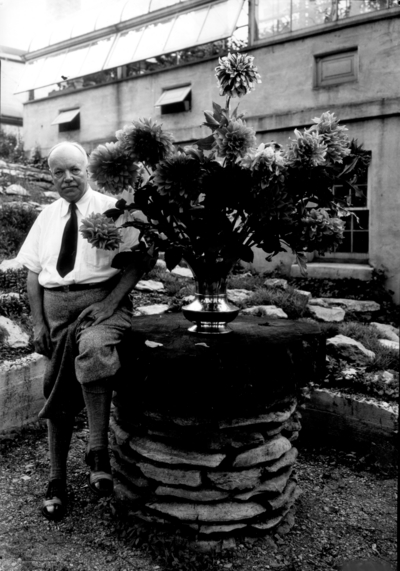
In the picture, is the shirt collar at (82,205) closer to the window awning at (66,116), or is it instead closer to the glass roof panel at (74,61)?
the window awning at (66,116)

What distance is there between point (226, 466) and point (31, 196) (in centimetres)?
683

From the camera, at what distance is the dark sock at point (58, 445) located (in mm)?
2850

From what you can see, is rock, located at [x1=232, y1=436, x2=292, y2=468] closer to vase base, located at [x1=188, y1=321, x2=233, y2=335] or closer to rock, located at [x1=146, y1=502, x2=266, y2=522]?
rock, located at [x1=146, y1=502, x2=266, y2=522]

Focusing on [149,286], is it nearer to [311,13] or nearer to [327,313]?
[327,313]

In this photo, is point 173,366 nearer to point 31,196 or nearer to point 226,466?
point 226,466

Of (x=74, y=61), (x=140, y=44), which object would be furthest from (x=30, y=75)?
(x=140, y=44)

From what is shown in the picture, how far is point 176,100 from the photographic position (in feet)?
33.3

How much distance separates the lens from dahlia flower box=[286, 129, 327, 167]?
2.25 meters

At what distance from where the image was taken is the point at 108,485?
248 centimetres

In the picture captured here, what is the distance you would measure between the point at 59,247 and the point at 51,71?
12.9m

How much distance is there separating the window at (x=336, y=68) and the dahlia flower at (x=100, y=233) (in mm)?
6908

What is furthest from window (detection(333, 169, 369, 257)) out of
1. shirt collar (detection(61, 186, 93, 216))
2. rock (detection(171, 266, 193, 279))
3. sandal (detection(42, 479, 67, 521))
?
sandal (detection(42, 479, 67, 521))

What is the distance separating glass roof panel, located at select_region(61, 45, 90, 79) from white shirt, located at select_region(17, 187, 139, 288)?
11340 mm

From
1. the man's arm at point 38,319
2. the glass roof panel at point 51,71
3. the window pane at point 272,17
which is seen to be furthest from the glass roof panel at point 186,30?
the man's arm at point 38,319
